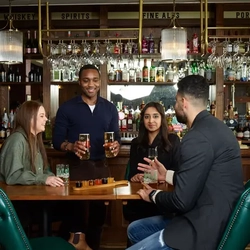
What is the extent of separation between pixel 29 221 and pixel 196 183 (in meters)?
1.44

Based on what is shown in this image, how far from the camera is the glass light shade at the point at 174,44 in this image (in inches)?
144

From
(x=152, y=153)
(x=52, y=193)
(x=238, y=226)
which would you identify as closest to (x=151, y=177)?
(x=152, y=153)

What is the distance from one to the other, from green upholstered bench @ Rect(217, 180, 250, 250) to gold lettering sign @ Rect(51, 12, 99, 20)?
4.42m

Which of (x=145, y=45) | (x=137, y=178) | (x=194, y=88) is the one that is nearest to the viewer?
(x=194, y=88)

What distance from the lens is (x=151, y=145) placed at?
343cm

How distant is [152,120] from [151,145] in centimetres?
19

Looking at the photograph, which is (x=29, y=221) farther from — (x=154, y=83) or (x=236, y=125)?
(x=236, y=125)

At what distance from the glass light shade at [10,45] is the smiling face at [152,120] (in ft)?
4.09

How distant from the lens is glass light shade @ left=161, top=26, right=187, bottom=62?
12.0ft

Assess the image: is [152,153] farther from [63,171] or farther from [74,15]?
[74,15]

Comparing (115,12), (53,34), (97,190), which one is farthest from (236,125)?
(97,190)

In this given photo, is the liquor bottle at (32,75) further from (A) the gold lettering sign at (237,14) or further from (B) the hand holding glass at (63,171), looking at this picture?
(B) the hand holding glass at (63,171)

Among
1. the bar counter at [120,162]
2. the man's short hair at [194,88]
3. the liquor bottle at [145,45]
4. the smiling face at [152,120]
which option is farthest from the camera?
the liquor bottle at [145,45]

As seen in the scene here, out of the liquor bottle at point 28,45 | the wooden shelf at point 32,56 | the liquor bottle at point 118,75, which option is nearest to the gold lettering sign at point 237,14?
the liquor bottle at point 118,75
